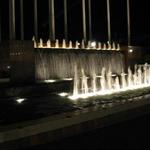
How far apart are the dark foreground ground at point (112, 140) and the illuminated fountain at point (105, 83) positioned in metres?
5.28

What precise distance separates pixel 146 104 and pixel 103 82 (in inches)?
234

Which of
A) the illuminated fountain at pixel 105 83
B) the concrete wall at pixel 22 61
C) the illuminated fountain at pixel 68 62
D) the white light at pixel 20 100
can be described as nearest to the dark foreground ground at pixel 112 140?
the white light at pixel 20 100

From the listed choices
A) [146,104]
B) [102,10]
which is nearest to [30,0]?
[102,10]

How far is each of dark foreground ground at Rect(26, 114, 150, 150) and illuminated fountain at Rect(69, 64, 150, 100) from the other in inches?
208

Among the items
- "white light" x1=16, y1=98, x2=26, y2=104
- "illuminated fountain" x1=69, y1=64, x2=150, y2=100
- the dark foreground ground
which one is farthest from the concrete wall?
the dark foreground ground

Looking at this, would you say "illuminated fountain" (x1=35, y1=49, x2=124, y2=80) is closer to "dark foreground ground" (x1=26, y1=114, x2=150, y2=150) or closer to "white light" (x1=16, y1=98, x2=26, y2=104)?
"white light" (x1=16, y1=98, x2=26, y2=104)

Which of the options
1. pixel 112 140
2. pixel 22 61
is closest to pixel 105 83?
pixel 22 61

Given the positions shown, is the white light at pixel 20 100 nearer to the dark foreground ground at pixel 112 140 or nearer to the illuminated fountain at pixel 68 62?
the illuminated fountain at pixel 68 62

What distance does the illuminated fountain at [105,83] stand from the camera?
525 inches

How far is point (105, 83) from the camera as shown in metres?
15.6

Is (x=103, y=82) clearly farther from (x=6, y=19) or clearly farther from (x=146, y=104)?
(x=6, y=19)

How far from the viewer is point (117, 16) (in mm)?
45312

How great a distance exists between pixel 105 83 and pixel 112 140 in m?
9.87

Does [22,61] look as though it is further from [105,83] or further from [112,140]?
[112,140]
